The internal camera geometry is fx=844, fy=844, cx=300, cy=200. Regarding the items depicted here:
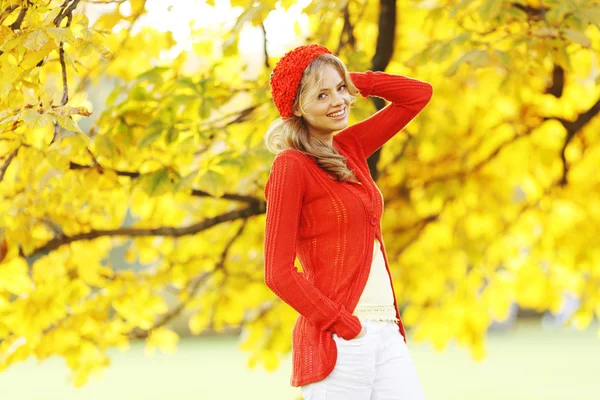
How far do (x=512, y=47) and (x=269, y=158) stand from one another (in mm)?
1045

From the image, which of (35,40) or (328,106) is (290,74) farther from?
(35,40)

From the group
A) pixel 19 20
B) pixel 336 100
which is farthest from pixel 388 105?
pixel 19 20

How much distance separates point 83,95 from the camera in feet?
10.8

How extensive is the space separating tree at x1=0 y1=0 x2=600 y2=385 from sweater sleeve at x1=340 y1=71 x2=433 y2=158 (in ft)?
1.98

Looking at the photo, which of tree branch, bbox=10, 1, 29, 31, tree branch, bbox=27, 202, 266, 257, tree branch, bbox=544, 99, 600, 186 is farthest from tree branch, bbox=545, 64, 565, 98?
tree branch, bbox=10, 1, 29, 31

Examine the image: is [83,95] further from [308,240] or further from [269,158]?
[308,240]

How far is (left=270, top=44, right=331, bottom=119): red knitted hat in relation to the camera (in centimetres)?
204

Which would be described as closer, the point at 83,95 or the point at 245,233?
the point at 83,95

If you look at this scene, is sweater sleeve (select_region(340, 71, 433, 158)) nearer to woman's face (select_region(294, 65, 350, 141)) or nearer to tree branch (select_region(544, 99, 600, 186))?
woman's face (select_region(294, 65, 350, 141))

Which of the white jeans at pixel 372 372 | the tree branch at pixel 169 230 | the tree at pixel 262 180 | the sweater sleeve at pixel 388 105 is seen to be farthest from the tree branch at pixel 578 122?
the white jeans at pixel 372 372

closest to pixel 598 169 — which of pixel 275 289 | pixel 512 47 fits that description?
pixel 512 47

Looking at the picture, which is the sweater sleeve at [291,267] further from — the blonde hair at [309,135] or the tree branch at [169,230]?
the tree branch at [169,230]

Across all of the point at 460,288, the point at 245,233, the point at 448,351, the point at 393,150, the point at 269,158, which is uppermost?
the point at 269,158

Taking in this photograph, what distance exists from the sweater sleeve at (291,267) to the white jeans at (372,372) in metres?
0.04
